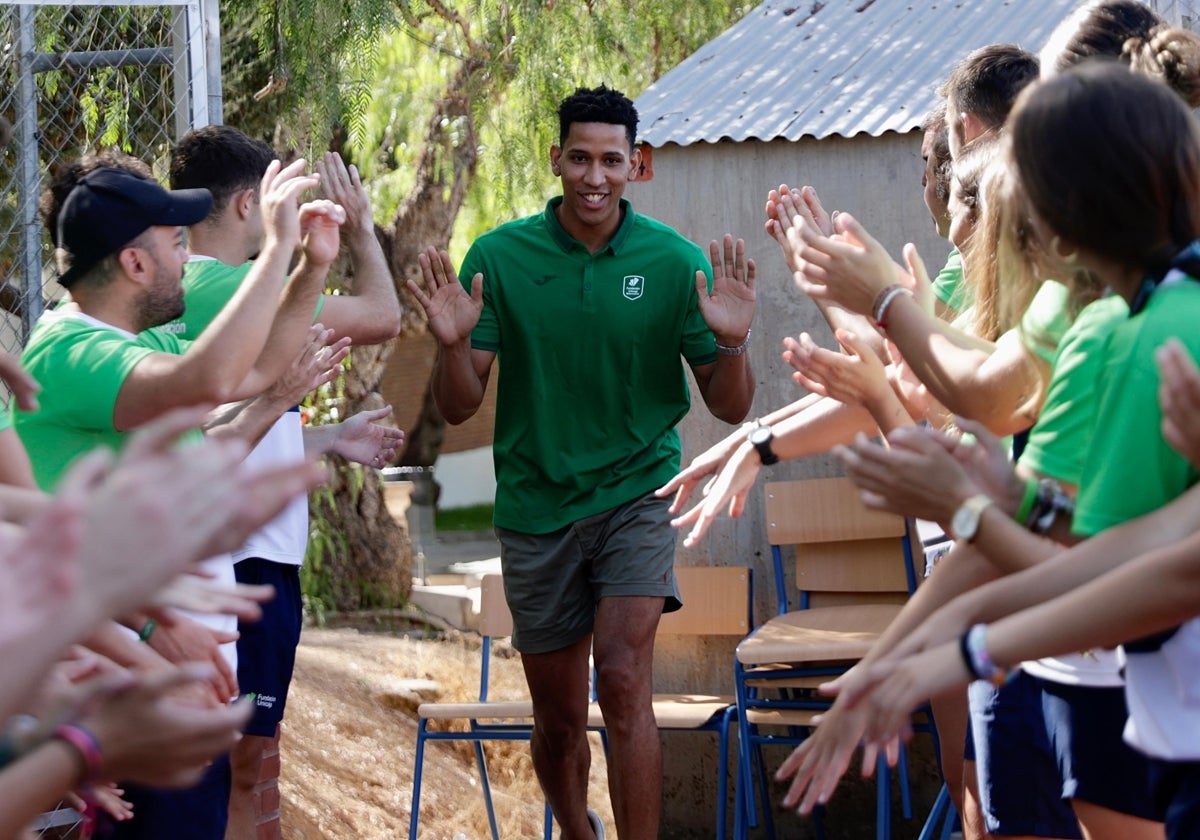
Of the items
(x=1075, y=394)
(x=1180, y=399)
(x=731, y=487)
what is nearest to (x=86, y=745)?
(x=1180, y=399)

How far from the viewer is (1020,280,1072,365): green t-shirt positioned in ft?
8.20

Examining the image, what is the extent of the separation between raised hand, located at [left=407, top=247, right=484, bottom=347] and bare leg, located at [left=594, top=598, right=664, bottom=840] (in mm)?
1072

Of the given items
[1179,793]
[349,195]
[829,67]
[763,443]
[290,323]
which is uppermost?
[829,67]

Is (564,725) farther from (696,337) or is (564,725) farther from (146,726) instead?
(146,726)

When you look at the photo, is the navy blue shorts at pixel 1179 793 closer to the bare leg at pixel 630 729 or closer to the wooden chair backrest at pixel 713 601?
the bare leg at pixel 630 729

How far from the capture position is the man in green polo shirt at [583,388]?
4660mm

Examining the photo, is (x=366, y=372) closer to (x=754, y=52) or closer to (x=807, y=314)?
(x=754, y=52)

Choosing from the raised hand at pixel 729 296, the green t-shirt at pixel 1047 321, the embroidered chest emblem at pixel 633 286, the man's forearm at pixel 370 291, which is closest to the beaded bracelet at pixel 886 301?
the green t-shirt at pixel 1047 321

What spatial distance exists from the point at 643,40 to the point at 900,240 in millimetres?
4231

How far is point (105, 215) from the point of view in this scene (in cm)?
334

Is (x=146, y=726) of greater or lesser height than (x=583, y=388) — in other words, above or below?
below

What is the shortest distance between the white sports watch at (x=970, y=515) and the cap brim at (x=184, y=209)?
205 cm

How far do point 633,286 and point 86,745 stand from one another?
133 inches

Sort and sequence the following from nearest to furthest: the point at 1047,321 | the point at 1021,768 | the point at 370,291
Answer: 1. the point at 1047,321
2. the point at 1021,768
3. the point at 370,291
